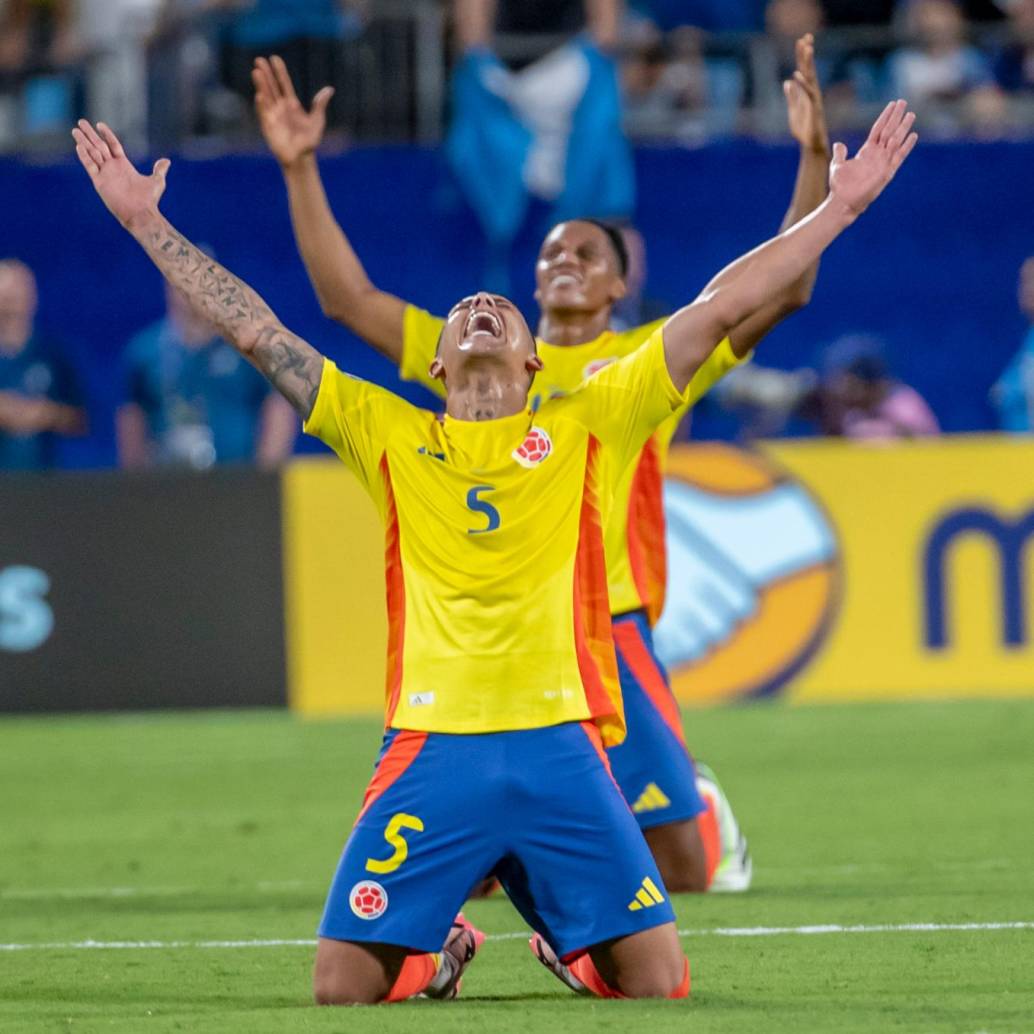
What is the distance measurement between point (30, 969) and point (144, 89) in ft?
39.2

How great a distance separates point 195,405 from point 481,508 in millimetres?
8628

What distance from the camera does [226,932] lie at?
7031 millimetres

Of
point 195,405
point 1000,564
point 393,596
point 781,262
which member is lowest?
point 1000,564

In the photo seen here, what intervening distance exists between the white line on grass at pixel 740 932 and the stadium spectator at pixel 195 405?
7.18m

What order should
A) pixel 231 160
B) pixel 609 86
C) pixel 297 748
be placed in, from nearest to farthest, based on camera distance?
pixel 297 748
pixel 609 86
pixel 231 160

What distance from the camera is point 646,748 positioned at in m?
7.57

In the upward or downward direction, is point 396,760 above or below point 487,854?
above

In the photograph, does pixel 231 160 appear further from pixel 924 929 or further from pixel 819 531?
pixel 924 929

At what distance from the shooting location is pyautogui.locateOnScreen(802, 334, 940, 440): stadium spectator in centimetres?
1415

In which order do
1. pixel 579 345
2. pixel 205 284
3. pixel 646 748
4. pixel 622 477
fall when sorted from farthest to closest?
1. pixel 579 345
2. pixel 646 748
3. pixel 622 477
4. pixel 205 284

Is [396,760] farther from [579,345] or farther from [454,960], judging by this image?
[579,345]

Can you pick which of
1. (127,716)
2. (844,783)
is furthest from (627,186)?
(844,783)

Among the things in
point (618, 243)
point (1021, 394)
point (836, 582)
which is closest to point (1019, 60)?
point (1021, 394)

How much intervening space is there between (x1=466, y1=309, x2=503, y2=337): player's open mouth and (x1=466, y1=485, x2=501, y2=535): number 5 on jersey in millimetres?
373
